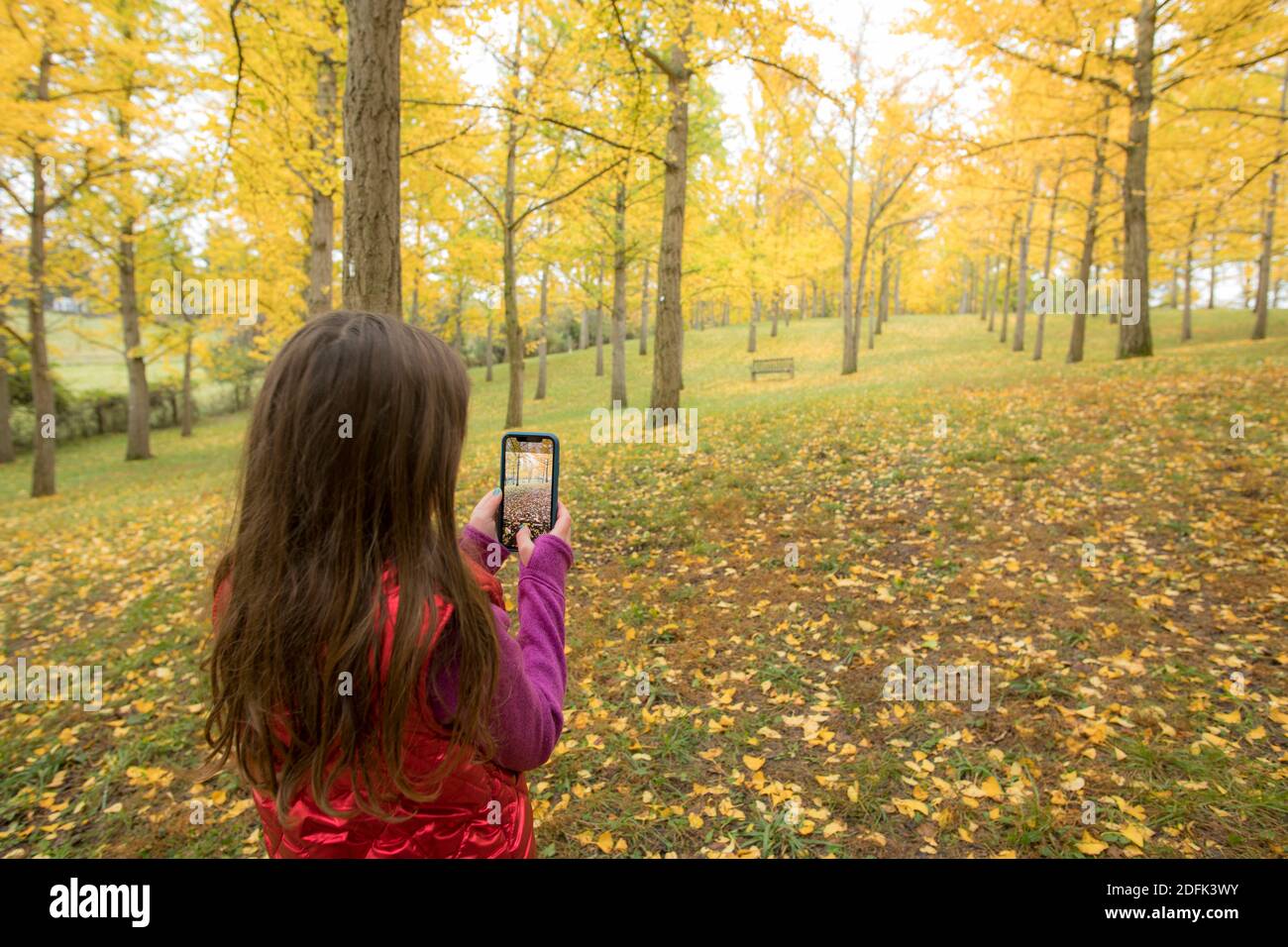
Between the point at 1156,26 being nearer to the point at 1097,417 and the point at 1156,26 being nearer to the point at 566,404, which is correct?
the point at 1097,417

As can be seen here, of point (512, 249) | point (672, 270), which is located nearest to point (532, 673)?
point (672, 270)

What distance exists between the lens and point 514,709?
3.97 ft

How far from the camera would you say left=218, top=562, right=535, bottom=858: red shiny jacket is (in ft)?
3.82

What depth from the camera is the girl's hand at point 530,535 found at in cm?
151

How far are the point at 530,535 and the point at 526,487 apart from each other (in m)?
0.14

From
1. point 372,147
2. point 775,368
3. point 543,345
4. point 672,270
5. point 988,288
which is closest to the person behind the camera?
point 372,147

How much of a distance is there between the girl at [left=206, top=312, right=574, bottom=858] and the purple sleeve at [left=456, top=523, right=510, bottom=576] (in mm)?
372

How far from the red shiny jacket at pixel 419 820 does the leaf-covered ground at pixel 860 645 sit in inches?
23.8

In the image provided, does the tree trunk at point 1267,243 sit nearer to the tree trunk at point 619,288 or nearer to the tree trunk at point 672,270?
the tree trunk at point 672,270

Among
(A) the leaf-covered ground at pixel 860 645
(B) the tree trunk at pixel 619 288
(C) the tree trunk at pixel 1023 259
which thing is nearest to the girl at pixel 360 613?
(A) the leaf-covered ground at pixel 860 645

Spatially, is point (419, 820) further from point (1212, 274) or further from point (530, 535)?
point (1212, 274)

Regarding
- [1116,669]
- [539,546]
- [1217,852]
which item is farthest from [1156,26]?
[539,546]

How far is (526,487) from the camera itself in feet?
5.36

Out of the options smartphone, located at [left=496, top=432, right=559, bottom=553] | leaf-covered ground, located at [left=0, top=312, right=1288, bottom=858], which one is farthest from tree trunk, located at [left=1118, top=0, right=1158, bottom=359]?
smartphone, located at [left=496, top=432, right=559, bottom=553]
